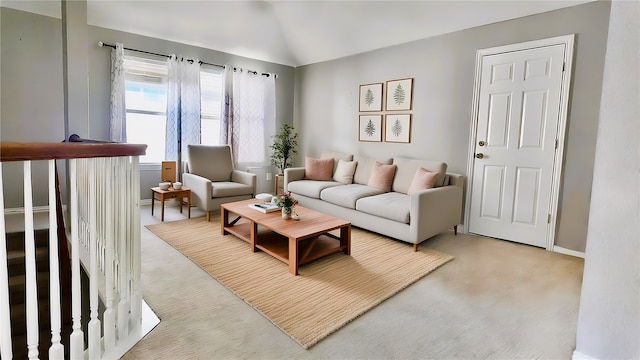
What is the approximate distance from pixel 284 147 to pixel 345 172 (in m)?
1.45

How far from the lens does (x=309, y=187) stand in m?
4.47

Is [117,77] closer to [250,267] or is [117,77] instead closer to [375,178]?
[250,267]

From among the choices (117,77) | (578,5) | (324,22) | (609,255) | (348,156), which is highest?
(324,22)

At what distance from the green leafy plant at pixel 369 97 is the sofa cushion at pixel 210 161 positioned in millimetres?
2199

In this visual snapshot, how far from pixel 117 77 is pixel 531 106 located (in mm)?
4946

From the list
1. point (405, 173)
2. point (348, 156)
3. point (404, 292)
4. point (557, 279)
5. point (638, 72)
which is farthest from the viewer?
point (348, 156)

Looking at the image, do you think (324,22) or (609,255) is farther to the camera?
(324,22)

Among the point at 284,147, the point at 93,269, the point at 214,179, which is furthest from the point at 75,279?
the point at 284,147

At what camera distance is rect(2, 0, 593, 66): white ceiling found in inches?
145

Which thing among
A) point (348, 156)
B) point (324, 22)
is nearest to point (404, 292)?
point (348, 156)

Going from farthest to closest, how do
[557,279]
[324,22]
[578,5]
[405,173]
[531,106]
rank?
[324,22] < [405,173] < [531,106] < [578,5] < [557,279]

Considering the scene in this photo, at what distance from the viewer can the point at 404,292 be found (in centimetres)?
242

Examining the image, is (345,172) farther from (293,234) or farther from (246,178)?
(293,234)

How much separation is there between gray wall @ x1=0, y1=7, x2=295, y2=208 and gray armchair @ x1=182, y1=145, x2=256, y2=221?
1185mm
